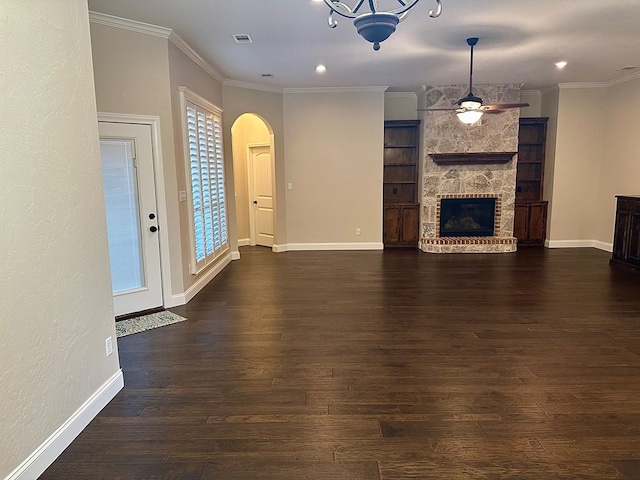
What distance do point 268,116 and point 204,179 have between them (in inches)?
90.6

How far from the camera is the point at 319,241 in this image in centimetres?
812

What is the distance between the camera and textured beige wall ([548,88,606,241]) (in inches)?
300

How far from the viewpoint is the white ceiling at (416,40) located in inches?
152

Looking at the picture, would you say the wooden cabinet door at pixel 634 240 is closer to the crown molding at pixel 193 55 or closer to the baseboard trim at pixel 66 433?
the crown molding at pixel 193 55

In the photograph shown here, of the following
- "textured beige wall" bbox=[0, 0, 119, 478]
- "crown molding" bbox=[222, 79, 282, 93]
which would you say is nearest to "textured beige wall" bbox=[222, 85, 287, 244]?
"crown molding" bbox=[222, 79, 282, 93]

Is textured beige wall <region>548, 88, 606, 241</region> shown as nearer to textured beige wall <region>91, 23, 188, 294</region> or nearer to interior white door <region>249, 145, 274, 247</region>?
interior white door <region>249, 145, 274, 247</region>

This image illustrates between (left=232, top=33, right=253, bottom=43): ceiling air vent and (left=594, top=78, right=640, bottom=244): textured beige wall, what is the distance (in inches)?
248

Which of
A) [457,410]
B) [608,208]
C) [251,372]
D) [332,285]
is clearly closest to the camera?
[457,410]

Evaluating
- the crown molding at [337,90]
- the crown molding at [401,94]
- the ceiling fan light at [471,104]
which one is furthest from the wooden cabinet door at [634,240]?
the crown molding at [337,90]

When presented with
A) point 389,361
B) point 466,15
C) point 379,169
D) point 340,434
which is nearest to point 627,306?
point 389,361

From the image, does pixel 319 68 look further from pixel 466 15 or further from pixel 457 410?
pixel 457 410

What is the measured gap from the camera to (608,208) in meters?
7.57

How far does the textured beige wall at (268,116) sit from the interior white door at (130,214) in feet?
8.68

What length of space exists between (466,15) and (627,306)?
3.56 m
